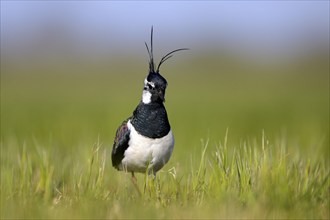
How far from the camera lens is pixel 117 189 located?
16.7 feet

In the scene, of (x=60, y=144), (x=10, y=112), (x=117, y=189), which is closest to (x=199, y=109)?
(x=10, y=112)

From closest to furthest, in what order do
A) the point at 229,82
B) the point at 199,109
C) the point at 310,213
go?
the point at 310,213
the point at 199,109
the point at 229,82

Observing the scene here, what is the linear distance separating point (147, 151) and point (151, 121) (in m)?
0.23

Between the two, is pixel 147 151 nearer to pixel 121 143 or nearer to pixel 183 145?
pixel 121 143

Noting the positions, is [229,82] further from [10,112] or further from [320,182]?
[320,182]

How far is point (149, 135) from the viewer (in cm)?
538

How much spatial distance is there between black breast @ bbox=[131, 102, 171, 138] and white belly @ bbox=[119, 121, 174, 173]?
4 cm

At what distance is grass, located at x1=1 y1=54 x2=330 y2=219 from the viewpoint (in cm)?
430

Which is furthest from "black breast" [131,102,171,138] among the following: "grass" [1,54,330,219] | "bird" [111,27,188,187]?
"grass" [1,54,330,219]

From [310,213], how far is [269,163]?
1.76 ft

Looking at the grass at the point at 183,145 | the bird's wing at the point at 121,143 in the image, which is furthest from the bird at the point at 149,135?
the grass at the point at 183,145

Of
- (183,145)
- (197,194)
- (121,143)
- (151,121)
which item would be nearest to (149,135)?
(151,121)

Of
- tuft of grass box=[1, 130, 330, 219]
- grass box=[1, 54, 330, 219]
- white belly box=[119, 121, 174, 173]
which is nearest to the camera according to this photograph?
tuft of grass box=[1, 130, 330, 219]

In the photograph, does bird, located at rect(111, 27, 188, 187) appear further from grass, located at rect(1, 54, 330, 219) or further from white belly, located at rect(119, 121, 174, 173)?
grass, located at rect(1, 54, 330, 219)
